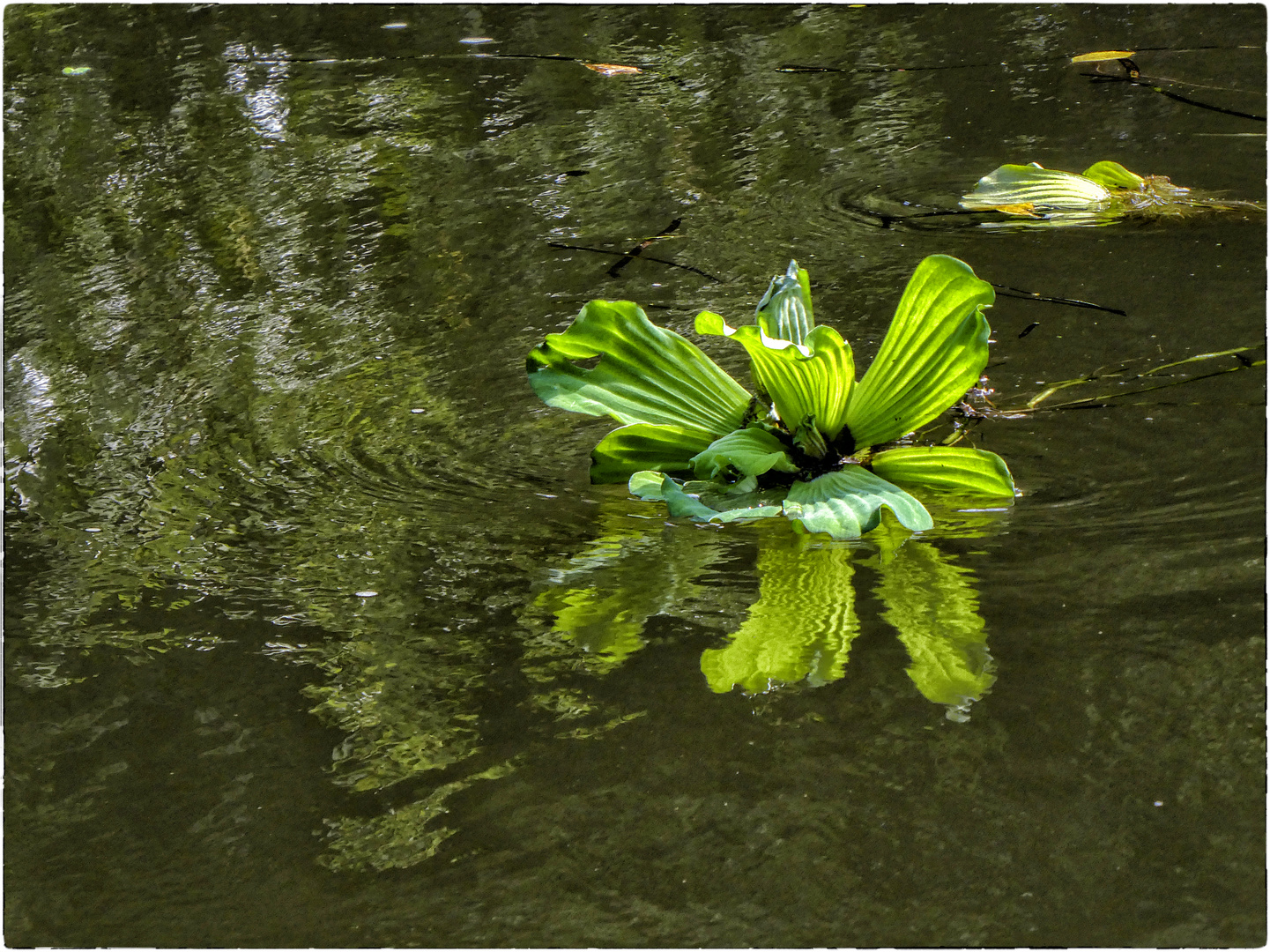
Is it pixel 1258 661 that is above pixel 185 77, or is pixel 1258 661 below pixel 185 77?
below

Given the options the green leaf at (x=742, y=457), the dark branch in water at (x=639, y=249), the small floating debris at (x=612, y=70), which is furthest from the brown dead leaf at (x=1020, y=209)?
the small floating debris at (x=612, y=70)

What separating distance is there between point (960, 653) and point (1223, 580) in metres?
0.26

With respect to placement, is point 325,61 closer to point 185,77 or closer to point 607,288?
point 185,77

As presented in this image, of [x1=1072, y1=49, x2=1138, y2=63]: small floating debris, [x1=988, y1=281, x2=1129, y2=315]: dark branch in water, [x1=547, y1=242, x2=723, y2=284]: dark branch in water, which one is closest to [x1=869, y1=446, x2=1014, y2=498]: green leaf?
[x1=988, y1=281, x2=1129, y2=315]: dark branch in water

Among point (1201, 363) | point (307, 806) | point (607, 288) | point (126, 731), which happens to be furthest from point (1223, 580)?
point (607, 288)

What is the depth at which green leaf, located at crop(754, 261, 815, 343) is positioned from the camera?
1.26 m

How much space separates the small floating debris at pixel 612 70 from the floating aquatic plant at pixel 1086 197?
1009 mm

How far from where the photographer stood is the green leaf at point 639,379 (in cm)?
127

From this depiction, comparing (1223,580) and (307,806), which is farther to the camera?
(1223,580)

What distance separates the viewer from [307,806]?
86 cm

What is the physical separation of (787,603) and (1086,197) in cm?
122

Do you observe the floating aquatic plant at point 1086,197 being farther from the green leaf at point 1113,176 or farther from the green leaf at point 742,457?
the green leaf at point 742,457

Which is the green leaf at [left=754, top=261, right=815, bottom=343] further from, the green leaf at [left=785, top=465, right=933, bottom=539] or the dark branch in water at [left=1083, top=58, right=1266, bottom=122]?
the dark branch in water at [left=1083, top=58, right=1266, bottom=122]

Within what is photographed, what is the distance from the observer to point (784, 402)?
4.11 ft
